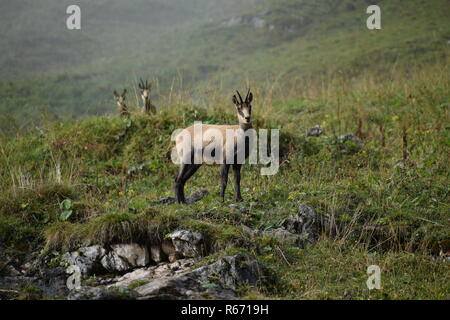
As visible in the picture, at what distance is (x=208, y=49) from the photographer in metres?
33.0

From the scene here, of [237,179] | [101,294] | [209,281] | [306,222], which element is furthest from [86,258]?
[306,222]

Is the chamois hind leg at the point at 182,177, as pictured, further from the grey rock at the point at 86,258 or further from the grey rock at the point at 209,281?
the grey rock at the point at 209,281

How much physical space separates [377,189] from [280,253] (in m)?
2.44

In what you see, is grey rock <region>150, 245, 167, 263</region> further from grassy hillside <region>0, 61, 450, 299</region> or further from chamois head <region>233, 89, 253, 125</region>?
chamois head <region>233, 89, 253, 125</region>

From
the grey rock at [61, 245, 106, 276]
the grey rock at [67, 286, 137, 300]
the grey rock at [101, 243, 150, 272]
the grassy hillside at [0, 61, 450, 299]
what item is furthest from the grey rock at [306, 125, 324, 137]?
the grey rock at [67, 286, 137, 300]

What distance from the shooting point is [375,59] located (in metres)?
21.7

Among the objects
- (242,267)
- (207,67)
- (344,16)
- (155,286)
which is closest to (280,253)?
(242,267)

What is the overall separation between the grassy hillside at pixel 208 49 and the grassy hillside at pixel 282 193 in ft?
18.1

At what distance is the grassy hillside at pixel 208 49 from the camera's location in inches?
856

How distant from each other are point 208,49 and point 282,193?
26763 mm

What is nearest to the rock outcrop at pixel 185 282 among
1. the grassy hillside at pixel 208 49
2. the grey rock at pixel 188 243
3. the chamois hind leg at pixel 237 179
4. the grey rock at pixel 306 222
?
the grey rock at pixel 188 243

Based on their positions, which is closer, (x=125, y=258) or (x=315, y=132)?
(x=125, y=258)

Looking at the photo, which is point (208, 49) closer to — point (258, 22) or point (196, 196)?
point (258, 22)
